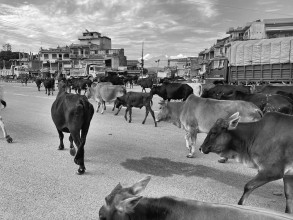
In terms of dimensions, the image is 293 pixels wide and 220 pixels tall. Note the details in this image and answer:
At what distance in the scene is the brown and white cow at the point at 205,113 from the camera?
575 centimetres

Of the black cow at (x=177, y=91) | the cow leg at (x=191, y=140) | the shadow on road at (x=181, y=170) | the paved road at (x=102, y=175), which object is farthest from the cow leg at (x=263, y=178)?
the black cow at (x=177, y=91)

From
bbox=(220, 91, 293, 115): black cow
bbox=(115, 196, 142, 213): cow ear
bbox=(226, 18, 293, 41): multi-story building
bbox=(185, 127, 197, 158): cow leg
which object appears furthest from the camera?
bbox=(226, 18, 293, 41): multi-story building

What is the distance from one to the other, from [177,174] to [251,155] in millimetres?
1638

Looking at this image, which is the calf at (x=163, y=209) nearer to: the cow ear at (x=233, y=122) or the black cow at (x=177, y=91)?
the cow ear at (x=233, y=122)

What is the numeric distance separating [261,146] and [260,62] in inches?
507

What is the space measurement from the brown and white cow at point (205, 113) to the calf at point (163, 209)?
163 inches

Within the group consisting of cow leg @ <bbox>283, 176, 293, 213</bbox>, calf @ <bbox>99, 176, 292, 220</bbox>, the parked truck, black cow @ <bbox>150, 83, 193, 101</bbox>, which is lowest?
cow leg @ <bbox>283, 176, 293, 213</bbox>

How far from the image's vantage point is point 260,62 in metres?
15.1

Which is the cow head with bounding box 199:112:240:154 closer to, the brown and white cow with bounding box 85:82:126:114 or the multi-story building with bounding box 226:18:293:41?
the brown and white cow with bounding box 85:82:126:114

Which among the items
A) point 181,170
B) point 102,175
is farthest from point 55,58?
point 181,170

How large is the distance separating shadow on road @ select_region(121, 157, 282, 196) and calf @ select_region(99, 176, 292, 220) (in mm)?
2908

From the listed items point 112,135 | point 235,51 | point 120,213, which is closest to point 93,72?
point 235,51

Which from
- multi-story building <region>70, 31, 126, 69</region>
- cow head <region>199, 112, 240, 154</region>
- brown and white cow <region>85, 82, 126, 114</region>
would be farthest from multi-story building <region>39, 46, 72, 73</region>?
cow head <region>199, 112, 240, 154</region>

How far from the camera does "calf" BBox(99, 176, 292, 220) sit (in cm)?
174
